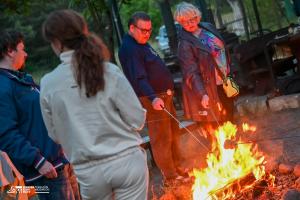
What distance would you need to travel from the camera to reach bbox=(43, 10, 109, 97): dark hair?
107 inches

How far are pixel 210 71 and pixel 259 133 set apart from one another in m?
2.30

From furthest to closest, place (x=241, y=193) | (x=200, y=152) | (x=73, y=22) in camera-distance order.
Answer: (x=200, y=152) < (x=241, y=193) < (x=73, y=22)

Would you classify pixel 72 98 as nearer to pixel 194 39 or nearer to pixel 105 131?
pixel 105 131

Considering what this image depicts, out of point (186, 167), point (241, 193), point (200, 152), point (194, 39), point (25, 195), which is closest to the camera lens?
point (25, 195)

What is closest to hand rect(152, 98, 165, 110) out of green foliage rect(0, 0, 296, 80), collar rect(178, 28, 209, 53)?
collar rect(178, 28, 209, 53)

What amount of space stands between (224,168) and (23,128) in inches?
93.7

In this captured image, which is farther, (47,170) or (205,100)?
(205,100)

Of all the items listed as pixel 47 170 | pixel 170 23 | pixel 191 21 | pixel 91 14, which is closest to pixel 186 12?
pixel 191 21

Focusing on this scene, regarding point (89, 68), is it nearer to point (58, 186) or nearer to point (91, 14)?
point (58, 186)

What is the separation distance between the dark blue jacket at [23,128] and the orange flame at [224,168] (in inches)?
70.0

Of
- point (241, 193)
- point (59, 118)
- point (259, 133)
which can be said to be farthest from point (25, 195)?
point (259, 133)

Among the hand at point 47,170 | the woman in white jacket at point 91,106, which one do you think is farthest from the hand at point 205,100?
the woman in white jacket at point 91,106

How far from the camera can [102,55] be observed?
9.08 feet

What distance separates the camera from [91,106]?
2773mm
